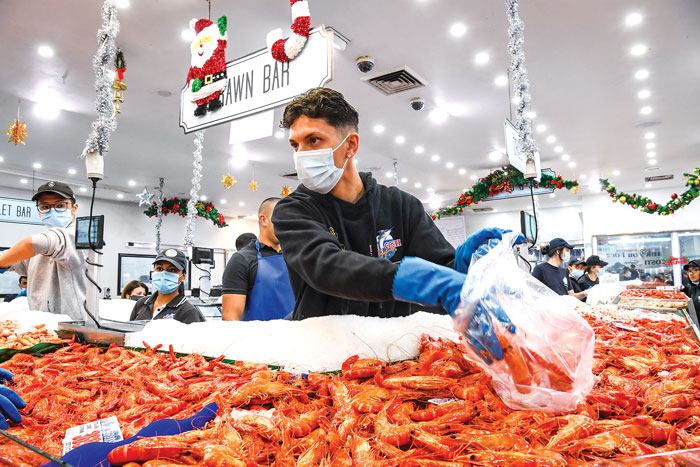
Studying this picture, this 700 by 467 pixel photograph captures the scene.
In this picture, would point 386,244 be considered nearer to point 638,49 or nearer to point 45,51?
point 45,51

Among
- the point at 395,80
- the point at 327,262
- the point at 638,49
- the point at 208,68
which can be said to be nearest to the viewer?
the point at 327,262

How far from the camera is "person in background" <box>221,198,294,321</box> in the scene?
114 inches

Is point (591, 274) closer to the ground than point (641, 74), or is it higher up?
closer to the ground

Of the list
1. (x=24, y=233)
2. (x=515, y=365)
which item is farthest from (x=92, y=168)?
(x=24, y=233)

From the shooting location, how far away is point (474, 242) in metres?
Answer: 1.27

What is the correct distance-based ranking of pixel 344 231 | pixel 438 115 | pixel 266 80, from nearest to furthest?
pixel 344 231 → pixel 266 80 → pixel 438 115

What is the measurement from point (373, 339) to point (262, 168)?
31.5 feet

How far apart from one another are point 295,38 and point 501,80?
185 inches

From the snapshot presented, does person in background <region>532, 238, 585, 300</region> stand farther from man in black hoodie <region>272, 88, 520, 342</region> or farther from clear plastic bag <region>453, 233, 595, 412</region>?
clear plastic bag <region>453, 233, 595, 412</region>

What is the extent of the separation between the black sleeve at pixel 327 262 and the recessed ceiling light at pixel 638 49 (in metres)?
5.91

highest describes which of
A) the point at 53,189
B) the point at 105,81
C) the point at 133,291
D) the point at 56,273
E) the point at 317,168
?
the point at 105,81

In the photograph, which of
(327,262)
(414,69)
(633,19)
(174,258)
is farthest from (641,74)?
(327,262)

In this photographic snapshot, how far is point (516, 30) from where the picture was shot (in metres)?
4.19

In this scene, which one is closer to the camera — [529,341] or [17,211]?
[529,341]
